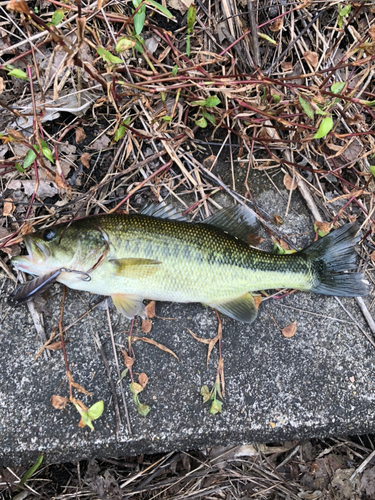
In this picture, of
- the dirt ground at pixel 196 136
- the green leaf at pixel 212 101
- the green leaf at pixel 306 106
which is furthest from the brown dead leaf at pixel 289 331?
the green leaf at pixel 212 101

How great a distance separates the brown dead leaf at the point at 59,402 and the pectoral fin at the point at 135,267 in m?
1.09

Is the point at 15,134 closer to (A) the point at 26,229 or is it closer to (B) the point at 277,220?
(A) the point at 26,229

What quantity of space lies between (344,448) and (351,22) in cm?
403

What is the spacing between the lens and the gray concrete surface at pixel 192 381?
2801 millimetres

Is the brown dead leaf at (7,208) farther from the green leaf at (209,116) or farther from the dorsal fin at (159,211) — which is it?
the green leaf at (209,116)

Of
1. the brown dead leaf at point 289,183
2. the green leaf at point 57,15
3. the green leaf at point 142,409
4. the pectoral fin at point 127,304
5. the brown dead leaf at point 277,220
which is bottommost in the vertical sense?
the green leaf at point 142,409

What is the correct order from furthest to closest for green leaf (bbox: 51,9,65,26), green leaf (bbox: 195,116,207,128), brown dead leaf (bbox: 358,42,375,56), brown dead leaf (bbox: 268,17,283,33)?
brown dead leaf (bbox: 268,17,283,33)
green leaf (bbox: 195,116,207,128)
brown dead leaf (bbox: 358,42,375,56)
green leaf (bbox: 51,9,65,26)

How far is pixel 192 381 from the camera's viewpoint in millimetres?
2957

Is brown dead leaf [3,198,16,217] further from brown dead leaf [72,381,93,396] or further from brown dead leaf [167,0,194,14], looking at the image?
brown dead leaf [167,0,194,14]

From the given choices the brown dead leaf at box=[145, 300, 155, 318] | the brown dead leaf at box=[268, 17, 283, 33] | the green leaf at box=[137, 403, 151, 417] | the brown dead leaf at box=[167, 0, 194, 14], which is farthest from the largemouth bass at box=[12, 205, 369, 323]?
the brown dead leaf at box=[167, 0, 194, 14]

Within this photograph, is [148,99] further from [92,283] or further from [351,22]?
[351,22]

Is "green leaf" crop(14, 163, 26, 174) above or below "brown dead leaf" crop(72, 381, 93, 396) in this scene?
above

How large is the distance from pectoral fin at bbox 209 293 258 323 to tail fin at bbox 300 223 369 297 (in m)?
0.55

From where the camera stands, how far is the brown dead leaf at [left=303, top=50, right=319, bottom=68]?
309 centimetres
